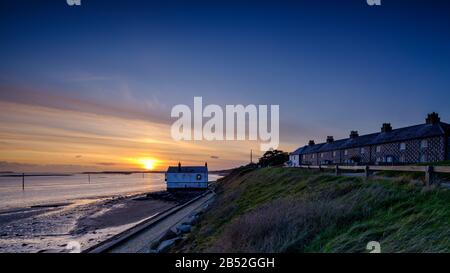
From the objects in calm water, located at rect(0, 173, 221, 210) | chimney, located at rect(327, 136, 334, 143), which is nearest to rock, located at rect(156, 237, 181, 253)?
calm water, located at rect(0, 173, 221, 210)

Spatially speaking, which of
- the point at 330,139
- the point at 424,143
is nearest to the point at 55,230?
the point at 424,143

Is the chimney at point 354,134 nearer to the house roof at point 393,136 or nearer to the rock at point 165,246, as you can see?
the house roof at point 393,136

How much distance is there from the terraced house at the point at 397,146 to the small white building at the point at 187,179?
25.8 metres

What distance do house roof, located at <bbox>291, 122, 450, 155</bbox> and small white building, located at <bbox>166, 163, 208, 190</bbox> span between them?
26.3m

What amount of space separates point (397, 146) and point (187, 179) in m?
36.5

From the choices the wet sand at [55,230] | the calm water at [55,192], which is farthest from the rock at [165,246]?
the calm water at [55,192]

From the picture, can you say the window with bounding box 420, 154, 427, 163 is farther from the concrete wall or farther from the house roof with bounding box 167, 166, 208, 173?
the house roof with bounding box 167, 166, 208, 173

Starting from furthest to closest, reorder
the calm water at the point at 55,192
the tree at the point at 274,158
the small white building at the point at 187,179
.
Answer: the tree at the point at 274,158 → the small white building at the point at 187,179 → the calm water at the point at 55,192

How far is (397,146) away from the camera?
125ft

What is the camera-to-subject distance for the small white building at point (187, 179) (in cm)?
5366

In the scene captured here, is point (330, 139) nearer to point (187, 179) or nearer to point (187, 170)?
point (187, 170)

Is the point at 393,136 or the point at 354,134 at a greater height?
the point at 354,134
